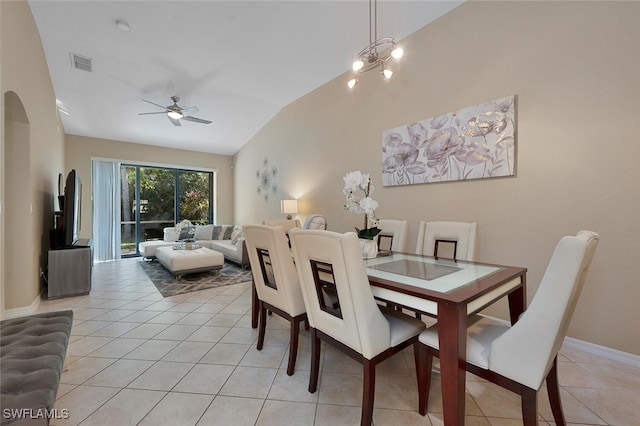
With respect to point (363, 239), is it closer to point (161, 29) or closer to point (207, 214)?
point (161, 29)

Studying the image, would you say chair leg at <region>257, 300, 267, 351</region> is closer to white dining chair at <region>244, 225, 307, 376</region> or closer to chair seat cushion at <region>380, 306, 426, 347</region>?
white dining chair at <region>244, 225, 307, 376</region>

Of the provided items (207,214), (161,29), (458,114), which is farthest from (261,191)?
(458,114)

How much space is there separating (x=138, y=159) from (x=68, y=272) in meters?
3.87

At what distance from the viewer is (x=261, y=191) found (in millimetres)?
6230

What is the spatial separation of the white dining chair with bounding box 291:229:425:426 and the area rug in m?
2.84

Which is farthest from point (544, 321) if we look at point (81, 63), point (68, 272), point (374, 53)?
point (81, 63)

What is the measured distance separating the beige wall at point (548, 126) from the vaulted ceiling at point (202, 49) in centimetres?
65

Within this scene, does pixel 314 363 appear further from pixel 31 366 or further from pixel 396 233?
pixel 396 233

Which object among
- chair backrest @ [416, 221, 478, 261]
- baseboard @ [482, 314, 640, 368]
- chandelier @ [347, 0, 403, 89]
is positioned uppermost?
chandelier @ [347, 0, 403, 89]

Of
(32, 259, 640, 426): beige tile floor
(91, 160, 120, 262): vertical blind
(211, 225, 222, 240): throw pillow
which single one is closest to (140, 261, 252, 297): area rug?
(32, 259, 640, 426): beige tile floor

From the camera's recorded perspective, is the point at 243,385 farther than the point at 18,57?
No

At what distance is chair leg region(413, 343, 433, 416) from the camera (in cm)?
136

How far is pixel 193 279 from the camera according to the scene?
4.16 meters

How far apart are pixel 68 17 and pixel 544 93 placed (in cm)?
483
